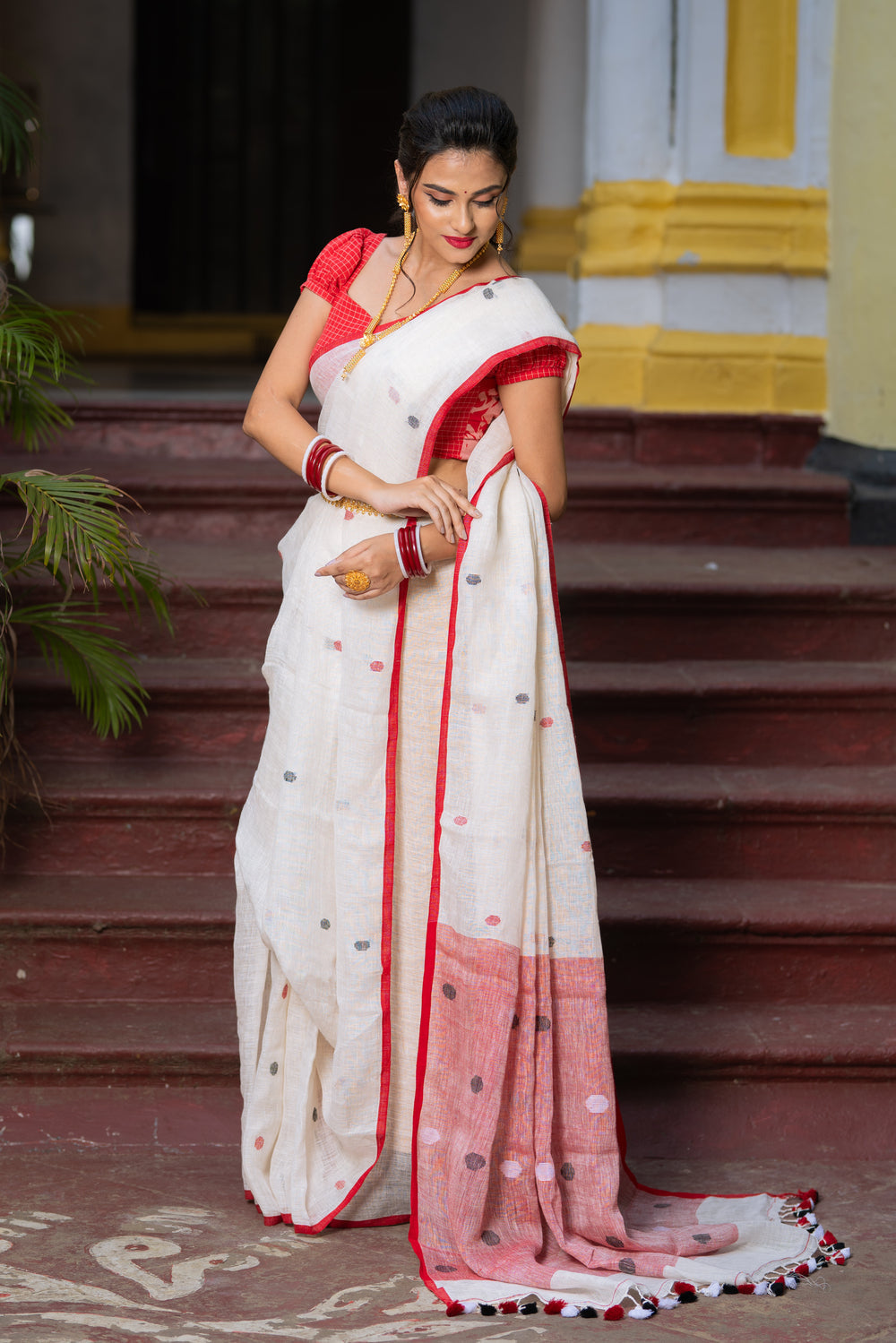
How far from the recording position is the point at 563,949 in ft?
8.46

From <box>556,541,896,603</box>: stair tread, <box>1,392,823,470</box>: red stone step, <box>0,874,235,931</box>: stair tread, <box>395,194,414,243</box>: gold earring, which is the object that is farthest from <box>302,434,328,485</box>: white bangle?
<box>1,392,823,470</box>: red stone step

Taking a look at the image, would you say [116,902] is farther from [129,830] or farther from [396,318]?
[396,318]

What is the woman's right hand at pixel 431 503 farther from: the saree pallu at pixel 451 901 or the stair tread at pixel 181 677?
the stair tread at pixel 181 677

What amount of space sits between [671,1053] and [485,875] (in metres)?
0.86

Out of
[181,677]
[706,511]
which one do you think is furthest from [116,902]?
[706,511]

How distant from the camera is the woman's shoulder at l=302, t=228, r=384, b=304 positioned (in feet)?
8.60

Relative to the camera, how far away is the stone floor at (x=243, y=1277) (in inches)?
94.9

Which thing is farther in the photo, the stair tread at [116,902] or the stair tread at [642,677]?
the stair tread at [642,677]

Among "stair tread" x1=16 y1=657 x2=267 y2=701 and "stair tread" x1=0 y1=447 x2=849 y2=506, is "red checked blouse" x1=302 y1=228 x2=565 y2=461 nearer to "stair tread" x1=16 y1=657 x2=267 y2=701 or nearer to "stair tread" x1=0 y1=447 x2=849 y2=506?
"stair tread" x1=16 y1=657 x2=267 y2=701

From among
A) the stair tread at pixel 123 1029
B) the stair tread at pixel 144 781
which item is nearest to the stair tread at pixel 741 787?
the stair tread at pixel 144 781

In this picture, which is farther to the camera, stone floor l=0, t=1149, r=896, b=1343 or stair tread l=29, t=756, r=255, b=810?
stair tread l=29, t=756, r=255, b=810

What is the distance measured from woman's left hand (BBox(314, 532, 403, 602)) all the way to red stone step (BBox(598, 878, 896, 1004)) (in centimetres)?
109

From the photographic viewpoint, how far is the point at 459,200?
244 centimetres

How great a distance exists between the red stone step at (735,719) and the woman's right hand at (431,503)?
4.20 ft
